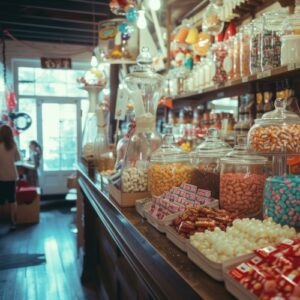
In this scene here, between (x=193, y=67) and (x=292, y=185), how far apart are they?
7.71 ft

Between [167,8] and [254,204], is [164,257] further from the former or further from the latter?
[167,8]

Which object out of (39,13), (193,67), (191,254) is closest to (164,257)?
(191,254)

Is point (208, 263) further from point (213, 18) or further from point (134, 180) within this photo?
point (213, 18)

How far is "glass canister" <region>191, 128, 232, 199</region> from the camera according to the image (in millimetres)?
1371

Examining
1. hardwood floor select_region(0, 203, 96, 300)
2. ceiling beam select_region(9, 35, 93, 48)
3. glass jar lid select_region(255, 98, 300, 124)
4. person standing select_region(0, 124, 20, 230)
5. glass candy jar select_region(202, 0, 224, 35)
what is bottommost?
hardwood floor select_region(0, 203, 96, 300)

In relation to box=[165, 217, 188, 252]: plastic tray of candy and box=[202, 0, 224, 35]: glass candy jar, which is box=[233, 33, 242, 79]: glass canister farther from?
box=[165, 217, 188, 252]: plastic tray of candy

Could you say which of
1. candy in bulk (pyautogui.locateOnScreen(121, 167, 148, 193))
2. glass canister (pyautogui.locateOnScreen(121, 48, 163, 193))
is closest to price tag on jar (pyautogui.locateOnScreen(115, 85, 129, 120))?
glass canister (pyautogui.locateOnScreen(121, 48, 163, 193))

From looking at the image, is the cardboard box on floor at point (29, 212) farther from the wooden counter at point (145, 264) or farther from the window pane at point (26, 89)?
the wooden counter at point (145, 264)

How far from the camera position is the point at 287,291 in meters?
0.62

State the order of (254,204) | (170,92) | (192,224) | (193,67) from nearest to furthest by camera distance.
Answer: (192,224), (254,204), (193,67), (170,92)

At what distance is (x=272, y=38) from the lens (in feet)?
5.85

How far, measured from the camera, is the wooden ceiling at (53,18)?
480 cm

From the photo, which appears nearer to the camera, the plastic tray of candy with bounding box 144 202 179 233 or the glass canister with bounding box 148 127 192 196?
the plastic tray of candy with bounding box 144 202 179 233

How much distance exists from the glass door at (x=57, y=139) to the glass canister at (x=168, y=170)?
6168 mm
